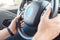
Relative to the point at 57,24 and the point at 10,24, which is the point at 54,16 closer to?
the point at 57,24

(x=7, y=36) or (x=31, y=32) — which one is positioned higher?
(x=31, y=32)

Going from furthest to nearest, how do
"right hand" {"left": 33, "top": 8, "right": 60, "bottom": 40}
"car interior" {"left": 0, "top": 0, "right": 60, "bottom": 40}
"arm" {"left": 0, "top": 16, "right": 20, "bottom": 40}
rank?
1. "arm" {"left": 0, "top": 16, "right": 20, "bottom": 40}
2. "car interior" {"left": 0, "top": 0, "right": 60, "bottom": 40}
3. "right hand" {"left": 33, "top": 8, "right": 60, "bottom": 40}

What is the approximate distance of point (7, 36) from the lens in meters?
1.10

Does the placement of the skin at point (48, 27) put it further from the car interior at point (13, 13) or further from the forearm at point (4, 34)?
the forearm at point (4, 34)

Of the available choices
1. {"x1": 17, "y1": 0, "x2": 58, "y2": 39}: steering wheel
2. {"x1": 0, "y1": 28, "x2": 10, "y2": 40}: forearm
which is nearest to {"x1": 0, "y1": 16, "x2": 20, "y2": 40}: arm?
{"x1": 0, "y1": 28, "x2": 10, "y2": 40}: forearm

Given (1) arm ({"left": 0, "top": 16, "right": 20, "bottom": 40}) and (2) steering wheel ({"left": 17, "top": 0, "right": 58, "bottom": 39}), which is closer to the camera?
(2) steering wheel ({"left": 17, "top": 0, "right": 58, "bottom": 39})

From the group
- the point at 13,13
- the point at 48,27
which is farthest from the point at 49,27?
the point at 13,13

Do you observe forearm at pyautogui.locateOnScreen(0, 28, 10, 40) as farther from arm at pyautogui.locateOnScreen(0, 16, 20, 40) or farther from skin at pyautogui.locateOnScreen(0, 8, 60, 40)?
skin at pyautogui.locateOnScreen(0, 8, 60, 40)

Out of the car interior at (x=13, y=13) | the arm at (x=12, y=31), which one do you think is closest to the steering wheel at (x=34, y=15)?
the car interior at (x=13, y=13)

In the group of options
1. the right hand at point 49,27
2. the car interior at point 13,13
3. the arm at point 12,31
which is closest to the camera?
the right hand at point 49,27

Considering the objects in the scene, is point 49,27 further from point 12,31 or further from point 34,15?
point 12,31

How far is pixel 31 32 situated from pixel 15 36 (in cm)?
25

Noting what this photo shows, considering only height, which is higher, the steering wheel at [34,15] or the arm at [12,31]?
the steering wheel at [34,15]

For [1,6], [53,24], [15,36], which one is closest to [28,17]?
[53,24]
